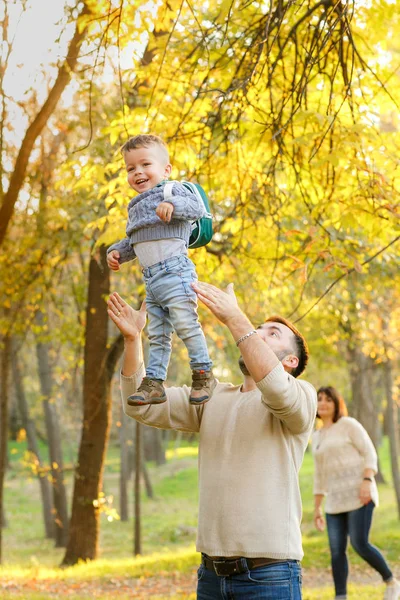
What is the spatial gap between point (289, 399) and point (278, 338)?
1.63 feet

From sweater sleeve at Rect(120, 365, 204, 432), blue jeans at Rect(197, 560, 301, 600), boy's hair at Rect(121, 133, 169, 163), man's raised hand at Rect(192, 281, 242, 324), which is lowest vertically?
blue jeans at Rect(197, 560, 301, 600)

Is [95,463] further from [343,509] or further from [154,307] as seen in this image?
[154,307]

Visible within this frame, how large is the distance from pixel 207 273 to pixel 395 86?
6.64 ft

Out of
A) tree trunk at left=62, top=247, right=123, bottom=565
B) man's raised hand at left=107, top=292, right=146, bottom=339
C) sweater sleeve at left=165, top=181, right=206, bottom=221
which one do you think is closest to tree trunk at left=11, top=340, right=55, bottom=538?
tree trunk at left=62, top=247, right=123, bottom=565

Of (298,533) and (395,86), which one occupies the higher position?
(395,86)

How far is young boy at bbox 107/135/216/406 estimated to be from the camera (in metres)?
2.59

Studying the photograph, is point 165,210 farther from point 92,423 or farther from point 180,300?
point 92,423

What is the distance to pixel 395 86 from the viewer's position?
5.85m

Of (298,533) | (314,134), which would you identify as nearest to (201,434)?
(298,533)

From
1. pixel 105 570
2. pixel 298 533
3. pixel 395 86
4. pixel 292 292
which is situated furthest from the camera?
pixel 292 292

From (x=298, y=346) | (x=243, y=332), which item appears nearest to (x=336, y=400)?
(x=298, y=346)

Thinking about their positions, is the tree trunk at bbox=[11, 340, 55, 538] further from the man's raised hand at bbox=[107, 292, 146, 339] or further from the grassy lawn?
the man's raised hand at bbox=[107, 292, 146, 339]

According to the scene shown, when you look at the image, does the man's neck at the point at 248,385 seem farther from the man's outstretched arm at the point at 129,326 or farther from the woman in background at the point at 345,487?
the woman in background at the point at 345,487

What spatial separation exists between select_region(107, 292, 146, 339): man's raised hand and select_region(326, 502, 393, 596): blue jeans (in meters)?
4.27
